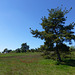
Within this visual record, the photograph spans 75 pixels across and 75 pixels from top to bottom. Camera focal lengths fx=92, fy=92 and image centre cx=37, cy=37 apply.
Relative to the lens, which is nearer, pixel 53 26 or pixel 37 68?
pixel 37 68

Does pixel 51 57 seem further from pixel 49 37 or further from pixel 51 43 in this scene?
pixel 49 37

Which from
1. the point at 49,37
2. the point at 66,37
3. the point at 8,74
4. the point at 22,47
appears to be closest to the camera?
the point at 8,74

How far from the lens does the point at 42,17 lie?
20.6 m

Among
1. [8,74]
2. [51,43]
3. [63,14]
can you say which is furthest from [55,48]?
[8,74]

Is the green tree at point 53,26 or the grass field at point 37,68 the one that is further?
the green tree at point 53,26

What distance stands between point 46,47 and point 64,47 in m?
3.75

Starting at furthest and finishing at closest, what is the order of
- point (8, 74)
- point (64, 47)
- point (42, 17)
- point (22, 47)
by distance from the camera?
point (22, 47) < point (42, 17) < point (64, 47) < point (8, 74)

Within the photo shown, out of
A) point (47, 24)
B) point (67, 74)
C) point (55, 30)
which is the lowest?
point (67, 74)

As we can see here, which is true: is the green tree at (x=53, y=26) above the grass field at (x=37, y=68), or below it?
above

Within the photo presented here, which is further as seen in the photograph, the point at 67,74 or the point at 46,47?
the point at 46,47

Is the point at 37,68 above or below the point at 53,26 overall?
below

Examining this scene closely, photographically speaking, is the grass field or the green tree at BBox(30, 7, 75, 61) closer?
the grass field

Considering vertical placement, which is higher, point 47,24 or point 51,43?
point 47,24

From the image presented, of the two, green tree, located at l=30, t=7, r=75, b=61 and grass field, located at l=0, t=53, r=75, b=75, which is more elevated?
green tree, located at l=30, t=7, r=75, b=61
